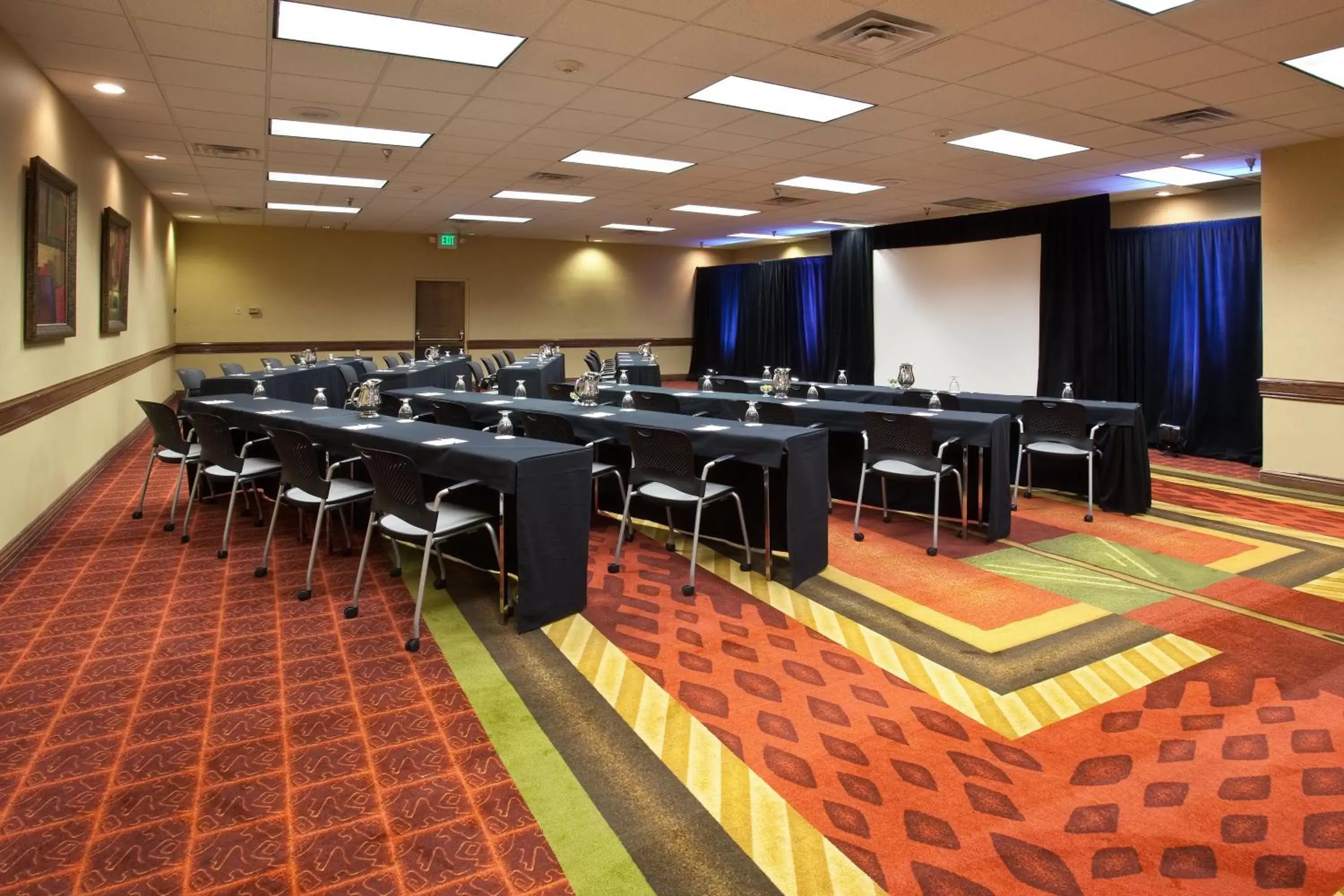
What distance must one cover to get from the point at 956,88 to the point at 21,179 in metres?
5.73

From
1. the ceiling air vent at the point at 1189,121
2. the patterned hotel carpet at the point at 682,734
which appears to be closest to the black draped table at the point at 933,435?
the patterned hotel carpet at the point at 682,734

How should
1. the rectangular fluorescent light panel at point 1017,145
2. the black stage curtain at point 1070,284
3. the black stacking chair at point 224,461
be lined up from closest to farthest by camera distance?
the black stacking chair at point 224,461
the rectangular fluorescent light panel at point 1017,145
the black stage curtain at point 1070,284

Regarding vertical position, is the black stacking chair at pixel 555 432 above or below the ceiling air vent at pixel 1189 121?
below

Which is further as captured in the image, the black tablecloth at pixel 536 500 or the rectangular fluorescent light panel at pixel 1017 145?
the rectangular fluorescent light panel at pixel 1017 145

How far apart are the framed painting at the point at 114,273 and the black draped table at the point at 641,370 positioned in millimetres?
5441

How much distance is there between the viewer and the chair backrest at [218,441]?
463cm

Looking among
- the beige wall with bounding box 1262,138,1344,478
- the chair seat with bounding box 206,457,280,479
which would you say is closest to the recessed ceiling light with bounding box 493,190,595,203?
the chair seat with bounding box 206,457,280,479

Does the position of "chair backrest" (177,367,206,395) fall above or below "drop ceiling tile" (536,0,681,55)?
below

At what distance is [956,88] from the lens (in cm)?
519

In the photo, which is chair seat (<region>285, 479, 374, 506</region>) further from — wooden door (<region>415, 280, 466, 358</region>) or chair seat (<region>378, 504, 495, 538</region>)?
A: wooden door (<region>415, 280, 466, 358</region>)

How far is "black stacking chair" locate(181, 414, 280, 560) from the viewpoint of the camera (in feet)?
15.0

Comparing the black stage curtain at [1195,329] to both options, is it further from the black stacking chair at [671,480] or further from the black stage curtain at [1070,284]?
the black stacking chair at [671,480]

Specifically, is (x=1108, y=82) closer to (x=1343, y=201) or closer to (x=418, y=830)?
(x=1343, y=201)

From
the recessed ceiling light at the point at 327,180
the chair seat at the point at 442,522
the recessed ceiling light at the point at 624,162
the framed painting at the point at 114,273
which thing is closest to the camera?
the chair seat at the point at 442,522
